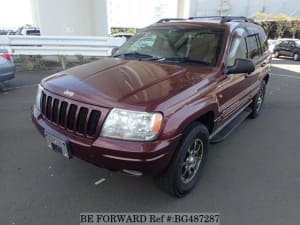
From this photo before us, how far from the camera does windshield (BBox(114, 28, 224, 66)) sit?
121 inches

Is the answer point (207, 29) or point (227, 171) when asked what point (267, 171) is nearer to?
point (227, 171)

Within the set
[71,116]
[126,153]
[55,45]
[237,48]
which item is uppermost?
[237,48]

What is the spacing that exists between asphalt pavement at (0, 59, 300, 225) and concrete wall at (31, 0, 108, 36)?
727 cm

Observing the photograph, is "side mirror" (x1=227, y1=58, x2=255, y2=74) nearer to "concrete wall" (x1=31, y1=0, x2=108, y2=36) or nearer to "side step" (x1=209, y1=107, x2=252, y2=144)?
"side step" (x1=209, y1=107, x2=252, y2=144)

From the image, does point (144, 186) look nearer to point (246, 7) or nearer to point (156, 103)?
point (156, 103)

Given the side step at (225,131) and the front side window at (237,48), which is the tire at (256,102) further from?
the front side window at (237,48)

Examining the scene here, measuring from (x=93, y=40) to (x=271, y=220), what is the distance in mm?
8195

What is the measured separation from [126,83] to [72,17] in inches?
376

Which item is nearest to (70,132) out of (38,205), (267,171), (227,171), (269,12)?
(38,205)

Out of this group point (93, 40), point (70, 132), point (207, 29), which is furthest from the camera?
point (93, 40)

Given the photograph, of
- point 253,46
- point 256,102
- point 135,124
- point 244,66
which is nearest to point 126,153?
point 135,124

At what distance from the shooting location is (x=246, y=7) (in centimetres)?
4391

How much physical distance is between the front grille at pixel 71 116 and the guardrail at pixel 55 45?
6.48 metres

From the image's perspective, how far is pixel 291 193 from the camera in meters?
A: 2.80
